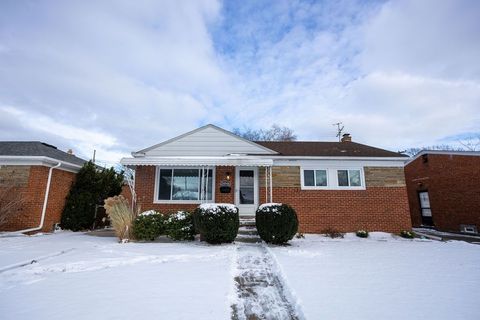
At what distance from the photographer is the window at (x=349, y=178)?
10.3m

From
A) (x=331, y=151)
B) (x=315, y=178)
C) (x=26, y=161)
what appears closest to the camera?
(x=26, y=161)

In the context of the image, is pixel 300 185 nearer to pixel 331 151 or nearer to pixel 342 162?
pixel 342 162

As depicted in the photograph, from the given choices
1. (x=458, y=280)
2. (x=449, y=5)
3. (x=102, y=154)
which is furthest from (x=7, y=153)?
(x=102, y=154)

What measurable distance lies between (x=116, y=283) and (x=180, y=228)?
393 centimetres

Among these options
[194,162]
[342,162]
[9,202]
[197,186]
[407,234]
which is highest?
[342,162]

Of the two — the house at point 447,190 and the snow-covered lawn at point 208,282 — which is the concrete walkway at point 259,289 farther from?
the house at point 447,190

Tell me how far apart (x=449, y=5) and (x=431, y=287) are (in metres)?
10.5

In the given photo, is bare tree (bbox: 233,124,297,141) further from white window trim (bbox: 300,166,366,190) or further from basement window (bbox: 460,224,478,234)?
white window trim (bbox: 300,166,366,190)

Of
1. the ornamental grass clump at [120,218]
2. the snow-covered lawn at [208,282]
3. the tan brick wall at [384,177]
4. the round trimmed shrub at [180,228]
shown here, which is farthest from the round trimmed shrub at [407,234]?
the ornamental grass clump at [120,218]

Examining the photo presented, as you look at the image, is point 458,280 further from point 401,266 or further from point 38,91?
point 38,91

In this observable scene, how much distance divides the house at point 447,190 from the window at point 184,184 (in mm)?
12922

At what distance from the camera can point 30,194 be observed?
9.50 metres

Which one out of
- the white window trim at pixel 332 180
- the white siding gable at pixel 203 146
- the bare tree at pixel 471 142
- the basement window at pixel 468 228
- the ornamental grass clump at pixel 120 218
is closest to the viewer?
the ornamental grass clump at pixel 120 218

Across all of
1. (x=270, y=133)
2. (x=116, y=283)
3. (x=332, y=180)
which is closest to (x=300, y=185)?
(x=332, y=180)
